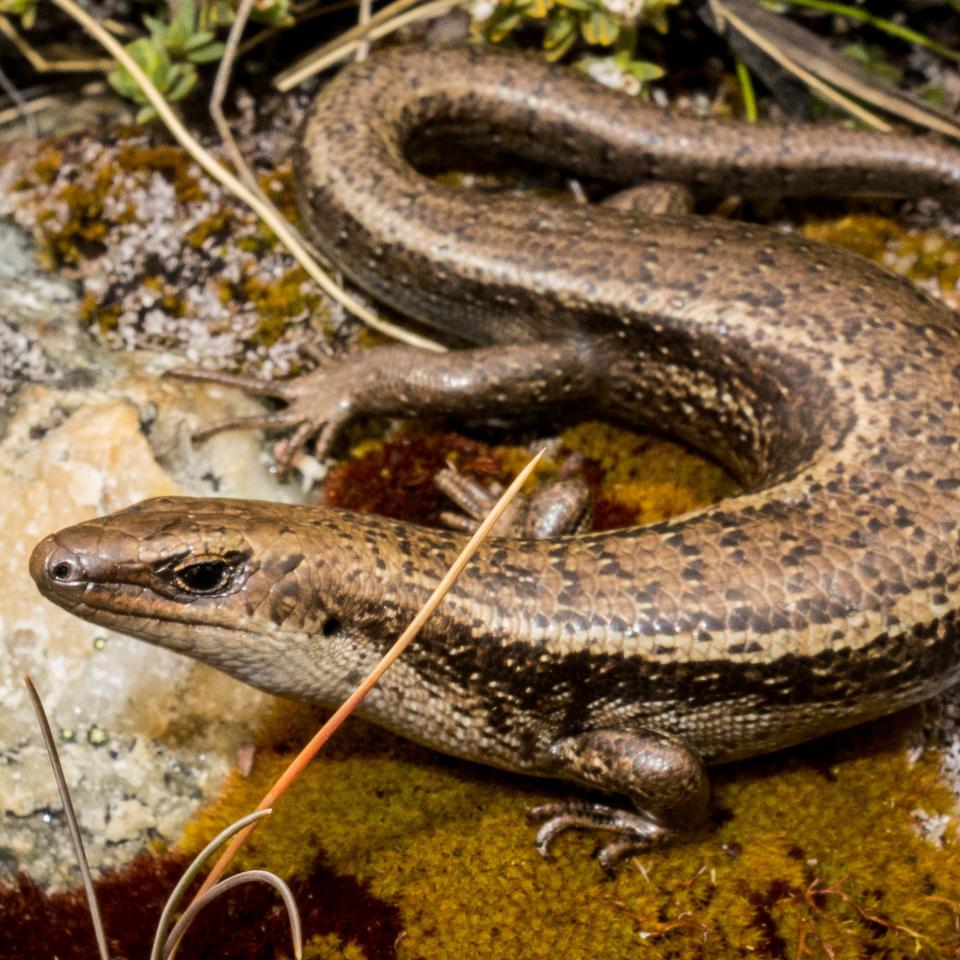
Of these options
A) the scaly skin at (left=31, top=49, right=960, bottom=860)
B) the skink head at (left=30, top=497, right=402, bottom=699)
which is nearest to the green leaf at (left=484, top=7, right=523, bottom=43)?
the scaly skin at (left=31, top=49, right=960, bottom=860)

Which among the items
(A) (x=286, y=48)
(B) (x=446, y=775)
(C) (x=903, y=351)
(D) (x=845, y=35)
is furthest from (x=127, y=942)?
(D) (x=845, y=35)

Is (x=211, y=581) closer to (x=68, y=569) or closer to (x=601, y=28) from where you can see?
(x=68, y=569)

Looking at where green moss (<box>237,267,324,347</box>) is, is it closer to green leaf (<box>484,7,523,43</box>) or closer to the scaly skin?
the scaly skin

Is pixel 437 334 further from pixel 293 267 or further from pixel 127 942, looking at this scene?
pixel 127 942

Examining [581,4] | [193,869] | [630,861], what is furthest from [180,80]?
[630,861]

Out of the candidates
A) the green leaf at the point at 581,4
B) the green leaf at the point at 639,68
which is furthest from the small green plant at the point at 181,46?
the green leaf at the point at 639,68

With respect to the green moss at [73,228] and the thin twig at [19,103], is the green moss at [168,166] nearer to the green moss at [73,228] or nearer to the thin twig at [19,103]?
the green moss at [73,228]

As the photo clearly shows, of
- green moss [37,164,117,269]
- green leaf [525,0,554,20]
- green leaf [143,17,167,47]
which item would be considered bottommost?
green moss [37,164,117,269]
